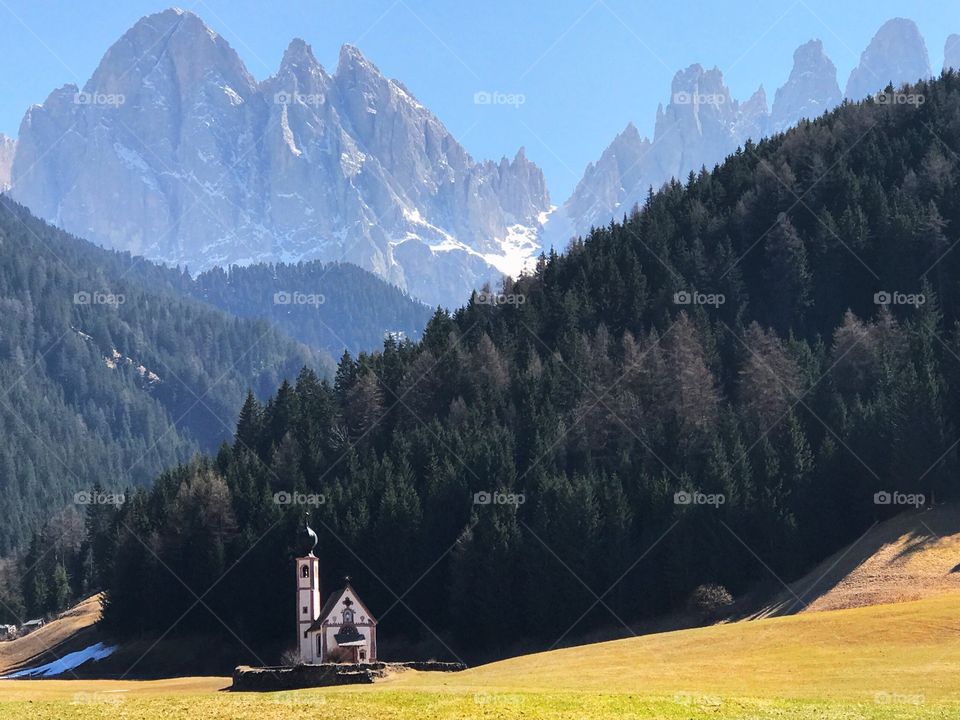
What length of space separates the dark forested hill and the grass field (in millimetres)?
18574

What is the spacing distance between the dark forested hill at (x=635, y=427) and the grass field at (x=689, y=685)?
60.9 feet

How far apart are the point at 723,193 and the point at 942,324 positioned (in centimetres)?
3706

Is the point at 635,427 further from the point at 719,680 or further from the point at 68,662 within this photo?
the point at 719,680

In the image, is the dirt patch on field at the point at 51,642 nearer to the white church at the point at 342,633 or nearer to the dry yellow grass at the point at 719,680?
the dry yellow grass at the point at 719,680

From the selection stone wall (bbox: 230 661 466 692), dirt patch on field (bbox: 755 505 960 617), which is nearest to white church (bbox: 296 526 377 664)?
stone wall (bbox: 230 661 466 692)

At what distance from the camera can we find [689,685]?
57.4 metres

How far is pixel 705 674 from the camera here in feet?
198

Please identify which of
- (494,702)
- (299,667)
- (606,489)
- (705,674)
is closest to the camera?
(494,702)

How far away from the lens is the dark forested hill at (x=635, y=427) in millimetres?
93562

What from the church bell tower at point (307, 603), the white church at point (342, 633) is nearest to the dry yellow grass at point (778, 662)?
the white church at point (342, 633)

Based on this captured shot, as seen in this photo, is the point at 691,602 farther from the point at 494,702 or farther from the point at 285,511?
the point at 494,702

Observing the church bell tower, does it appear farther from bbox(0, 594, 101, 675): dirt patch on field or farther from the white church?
bbox(0, 594, 101, 675): dirt patch on field

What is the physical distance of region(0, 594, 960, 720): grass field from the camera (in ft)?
164

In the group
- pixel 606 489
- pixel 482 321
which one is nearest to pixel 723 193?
pixel 482 321
